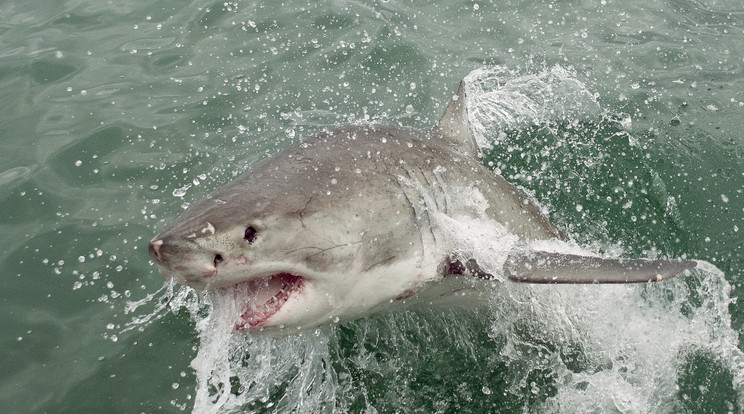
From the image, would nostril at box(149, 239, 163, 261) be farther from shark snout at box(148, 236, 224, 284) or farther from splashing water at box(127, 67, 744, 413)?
splashing water at box(127, 67, 744, 413)

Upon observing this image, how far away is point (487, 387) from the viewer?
3.80 metres

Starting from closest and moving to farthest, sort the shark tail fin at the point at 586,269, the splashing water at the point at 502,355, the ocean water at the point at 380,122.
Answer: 1. the shark tail fin at the point at 586,269
2. the splashing water at the point at 502,355
3. the ocean water at the point at 380,122

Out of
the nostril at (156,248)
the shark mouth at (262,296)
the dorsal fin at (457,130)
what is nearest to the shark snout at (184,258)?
the nostril at (156,248)

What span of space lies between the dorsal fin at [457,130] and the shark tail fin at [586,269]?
35.1 inches

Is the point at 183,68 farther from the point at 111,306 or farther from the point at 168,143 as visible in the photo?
the point at 111,306

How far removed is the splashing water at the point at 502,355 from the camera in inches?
145

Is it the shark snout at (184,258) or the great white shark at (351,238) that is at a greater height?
the shark snout at (184,258)

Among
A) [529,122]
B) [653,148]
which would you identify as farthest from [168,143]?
[653,148]

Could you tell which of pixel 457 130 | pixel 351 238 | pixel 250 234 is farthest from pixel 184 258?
pixel 457 130

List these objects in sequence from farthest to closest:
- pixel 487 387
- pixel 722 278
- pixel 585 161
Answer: pixel 585 161
pixel 722 278
pixel 487 387

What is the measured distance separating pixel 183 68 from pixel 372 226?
438cm

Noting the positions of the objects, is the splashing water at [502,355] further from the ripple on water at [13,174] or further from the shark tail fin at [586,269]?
the ripple on water at [13,174]

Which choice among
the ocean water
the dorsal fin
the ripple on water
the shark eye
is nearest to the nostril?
the shark eye

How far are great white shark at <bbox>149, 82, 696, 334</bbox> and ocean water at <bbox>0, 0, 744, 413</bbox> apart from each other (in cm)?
37
